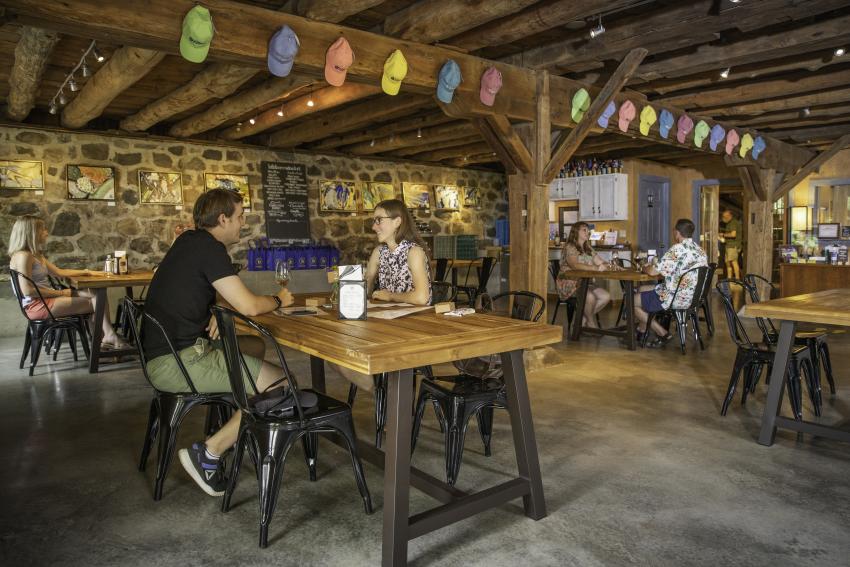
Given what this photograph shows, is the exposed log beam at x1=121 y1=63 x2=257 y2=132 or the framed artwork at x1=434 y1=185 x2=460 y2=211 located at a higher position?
the exposed log beam at x1=121 y1=63 x2=257 y2=132

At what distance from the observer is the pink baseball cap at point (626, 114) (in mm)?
6152

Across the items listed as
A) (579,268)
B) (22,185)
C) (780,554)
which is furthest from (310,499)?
(22,185)

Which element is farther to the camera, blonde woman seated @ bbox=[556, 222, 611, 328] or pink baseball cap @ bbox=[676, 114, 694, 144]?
pink baseball cap @ bbox=[676, 114, 694, 144]

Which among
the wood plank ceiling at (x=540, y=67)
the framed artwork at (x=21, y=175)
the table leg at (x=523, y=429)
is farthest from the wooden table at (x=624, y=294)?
the framed artwork at (x=21, y=175)

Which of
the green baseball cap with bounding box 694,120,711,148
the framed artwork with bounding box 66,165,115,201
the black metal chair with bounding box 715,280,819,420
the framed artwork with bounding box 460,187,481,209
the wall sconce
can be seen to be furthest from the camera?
the framed artwork with bounding box 460,187,481,209

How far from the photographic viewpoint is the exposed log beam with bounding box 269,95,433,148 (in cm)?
661

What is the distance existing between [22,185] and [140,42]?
15.3 ft

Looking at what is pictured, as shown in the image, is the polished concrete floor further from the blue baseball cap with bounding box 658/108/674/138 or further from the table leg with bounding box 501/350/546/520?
the blue baseball cap with bounding box 658/108/674/138

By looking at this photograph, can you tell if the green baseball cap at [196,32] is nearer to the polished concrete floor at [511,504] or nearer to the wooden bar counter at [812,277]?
the polished concrete floor at [511,504]

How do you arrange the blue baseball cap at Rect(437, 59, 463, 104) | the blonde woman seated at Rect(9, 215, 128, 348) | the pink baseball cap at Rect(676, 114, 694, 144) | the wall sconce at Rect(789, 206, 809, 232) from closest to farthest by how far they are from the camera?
the blue baseball cap at Rect(437, 59, 463, 104)
the blonde woman seated at Rect(9, 215, 128, 348)
the pink baseball cap at Rect(676, 114, 694, 144)
the wall sconce at Rect(789, 206, 809, 232)

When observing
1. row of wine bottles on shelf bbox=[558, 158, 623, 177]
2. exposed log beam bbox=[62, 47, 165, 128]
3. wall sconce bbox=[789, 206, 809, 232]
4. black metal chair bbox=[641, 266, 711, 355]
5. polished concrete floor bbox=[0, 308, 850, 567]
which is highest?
exposed log beam bbox=[62, 47, 165, 128]

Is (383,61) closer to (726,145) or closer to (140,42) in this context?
(140,42)

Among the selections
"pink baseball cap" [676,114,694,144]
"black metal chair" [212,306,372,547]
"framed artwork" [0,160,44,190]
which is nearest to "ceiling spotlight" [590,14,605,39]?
"pink baseball cap" [676,114,694,144]

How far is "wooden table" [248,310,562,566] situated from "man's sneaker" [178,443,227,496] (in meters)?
0.64
